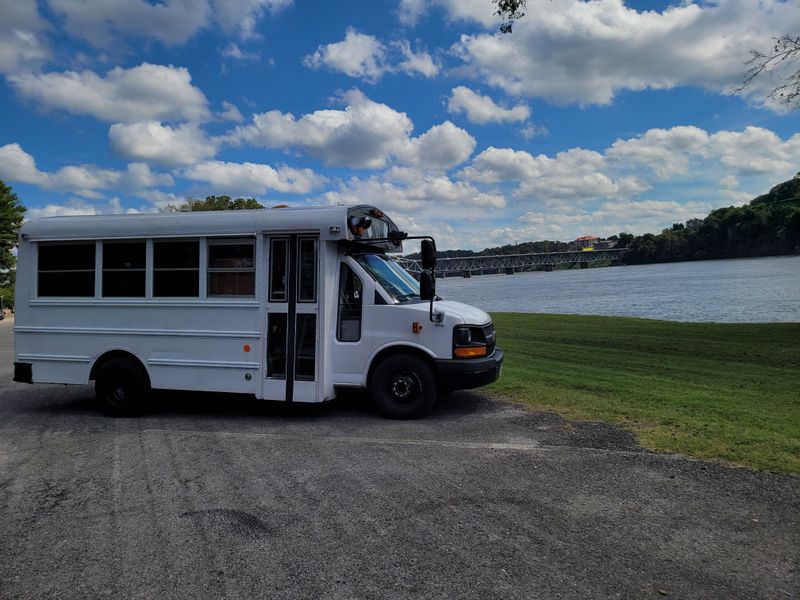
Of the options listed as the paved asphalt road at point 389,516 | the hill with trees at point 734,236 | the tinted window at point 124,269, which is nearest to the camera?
the paved asphalt road at point 389,516

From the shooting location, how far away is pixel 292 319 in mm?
7449

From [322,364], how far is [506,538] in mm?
3891

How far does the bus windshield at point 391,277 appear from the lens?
766cm

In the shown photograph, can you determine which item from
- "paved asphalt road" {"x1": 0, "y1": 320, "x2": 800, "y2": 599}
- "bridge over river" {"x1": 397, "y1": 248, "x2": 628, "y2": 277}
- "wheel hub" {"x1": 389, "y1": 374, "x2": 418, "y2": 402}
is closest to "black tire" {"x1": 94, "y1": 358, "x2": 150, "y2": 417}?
"paved asphalt road" {"x1": 0, "y1": 320, "x2": 800, "y2": 599}

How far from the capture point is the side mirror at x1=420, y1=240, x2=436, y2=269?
7082mm

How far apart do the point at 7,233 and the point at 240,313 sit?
5959 cm

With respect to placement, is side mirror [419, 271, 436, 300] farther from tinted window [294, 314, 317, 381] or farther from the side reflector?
tinted window [294, 314, 317, 381]

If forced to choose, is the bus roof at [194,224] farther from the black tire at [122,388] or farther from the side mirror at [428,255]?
the black tire at [122,388]

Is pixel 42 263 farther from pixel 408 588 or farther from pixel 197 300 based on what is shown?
pixel 408 588

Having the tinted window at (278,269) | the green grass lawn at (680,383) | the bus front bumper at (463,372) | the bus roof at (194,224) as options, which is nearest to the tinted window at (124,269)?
the bus roof at (194,224)

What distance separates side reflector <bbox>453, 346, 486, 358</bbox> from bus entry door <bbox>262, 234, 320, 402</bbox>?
1.84 m

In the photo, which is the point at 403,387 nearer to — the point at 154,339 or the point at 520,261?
the point at 154,339

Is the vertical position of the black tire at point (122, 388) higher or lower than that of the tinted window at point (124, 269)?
lower

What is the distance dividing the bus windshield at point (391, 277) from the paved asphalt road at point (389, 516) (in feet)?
6.01
